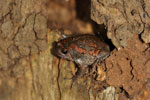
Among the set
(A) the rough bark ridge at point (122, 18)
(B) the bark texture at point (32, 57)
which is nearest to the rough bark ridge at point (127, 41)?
(A) the rough bark ridge at point (122, 18)

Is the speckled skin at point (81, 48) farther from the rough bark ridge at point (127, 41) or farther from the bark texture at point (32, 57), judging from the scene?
the rough bark ridge at point (127, 41)

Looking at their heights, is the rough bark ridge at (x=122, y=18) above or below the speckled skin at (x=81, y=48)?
above

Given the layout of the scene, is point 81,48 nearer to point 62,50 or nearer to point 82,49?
point 82,49

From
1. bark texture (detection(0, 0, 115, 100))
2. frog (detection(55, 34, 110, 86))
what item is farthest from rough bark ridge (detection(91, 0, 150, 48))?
bark texture (detection(0, 0, 115, 100))

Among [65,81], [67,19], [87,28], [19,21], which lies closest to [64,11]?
[67,19]

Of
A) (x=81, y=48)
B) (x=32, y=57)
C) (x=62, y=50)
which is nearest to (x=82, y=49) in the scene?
(x=81, y=48)

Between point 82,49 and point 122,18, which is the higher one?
point 122,18

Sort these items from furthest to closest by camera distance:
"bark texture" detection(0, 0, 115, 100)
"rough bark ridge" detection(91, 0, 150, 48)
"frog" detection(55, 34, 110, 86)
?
"frog" detection(55, 34, 110, 86)
"bark texture" detection(0, 0, 115, 100)
"rough bark ridge" detection(91, 0, 150, 48)

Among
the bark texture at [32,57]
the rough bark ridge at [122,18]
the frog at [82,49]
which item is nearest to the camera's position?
the rough bark ridge at [122,18]

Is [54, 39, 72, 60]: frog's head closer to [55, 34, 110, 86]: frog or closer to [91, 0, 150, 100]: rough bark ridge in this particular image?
[55, 34, 110, 86]: frog
